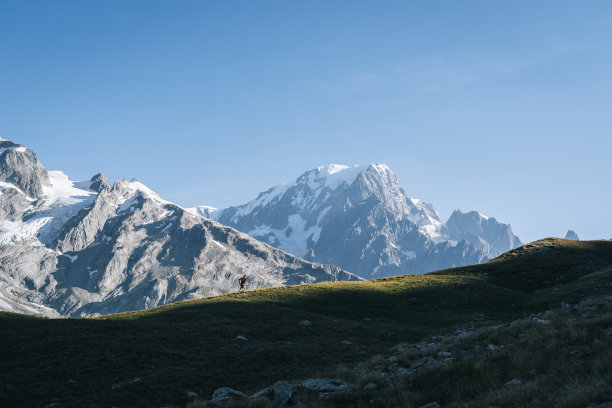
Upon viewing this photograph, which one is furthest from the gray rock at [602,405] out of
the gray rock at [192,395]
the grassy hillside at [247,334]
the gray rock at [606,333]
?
the gray rock at [192,395]

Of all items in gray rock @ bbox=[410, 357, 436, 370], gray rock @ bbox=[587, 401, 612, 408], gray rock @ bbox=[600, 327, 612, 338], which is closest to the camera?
gray rock @ bbox=[587, 401, 612, 408]

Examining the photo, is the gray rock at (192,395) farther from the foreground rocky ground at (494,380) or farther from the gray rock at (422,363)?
the gray rock at (422,363)

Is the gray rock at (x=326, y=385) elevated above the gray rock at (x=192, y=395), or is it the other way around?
the gray rock at (x=326, y=385)

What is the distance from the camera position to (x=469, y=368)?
1655cm

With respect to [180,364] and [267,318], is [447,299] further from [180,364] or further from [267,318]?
[180,364]

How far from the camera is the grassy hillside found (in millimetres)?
24625

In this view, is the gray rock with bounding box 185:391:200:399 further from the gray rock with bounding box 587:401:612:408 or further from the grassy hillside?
the gray rock with bounding box 587:401:612:408

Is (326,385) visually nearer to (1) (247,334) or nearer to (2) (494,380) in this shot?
(2) (494,380)

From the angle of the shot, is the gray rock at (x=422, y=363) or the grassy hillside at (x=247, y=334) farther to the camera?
the grassy hillside at (x=247, y=334)

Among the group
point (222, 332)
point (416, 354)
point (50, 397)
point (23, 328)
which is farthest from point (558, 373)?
point (23, 328)

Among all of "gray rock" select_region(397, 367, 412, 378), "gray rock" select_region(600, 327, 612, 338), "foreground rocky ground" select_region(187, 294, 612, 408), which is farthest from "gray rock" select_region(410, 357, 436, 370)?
"gray rock" select_region(600, 327, 612, 338)

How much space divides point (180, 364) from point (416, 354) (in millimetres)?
15973

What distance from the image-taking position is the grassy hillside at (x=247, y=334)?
24625mm

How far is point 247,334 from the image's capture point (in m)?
37.5
